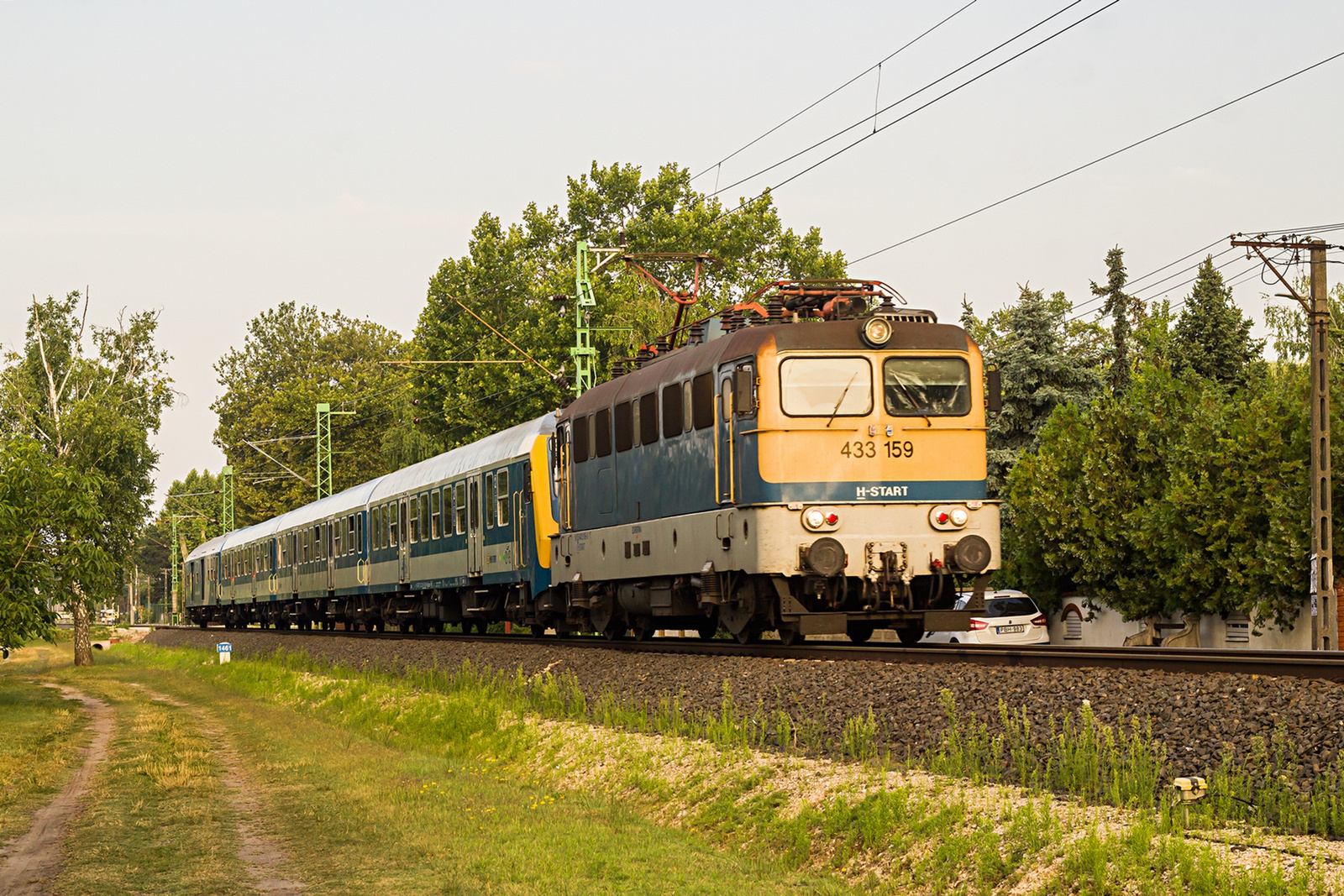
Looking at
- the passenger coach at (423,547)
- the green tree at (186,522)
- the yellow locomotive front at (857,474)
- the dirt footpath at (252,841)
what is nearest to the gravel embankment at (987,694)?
the yellow locomotive front at (857,474)

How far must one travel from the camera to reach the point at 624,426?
20094 mm

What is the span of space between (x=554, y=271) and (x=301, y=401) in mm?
32545

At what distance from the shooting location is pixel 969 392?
16.8 metres

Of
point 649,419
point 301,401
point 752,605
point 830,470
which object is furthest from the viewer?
point 301,401

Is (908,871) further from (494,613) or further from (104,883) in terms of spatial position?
(494,613)

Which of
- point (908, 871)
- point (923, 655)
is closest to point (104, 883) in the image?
point (908, 871)

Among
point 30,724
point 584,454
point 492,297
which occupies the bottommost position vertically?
point 30,724

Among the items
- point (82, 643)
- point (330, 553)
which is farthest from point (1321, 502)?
point (82, 643)

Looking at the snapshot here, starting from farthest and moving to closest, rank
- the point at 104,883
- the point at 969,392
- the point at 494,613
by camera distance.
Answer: the point at 494,613 → the point at 969,392 → the point at 104,883

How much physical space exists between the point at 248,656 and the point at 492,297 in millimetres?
30634

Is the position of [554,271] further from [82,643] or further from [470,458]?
[470,458]

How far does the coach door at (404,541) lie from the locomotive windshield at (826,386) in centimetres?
1885

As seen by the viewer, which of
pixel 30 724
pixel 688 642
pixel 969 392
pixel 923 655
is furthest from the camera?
pixel 30 724

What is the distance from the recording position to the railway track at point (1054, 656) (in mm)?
10438
